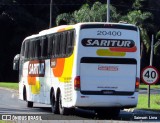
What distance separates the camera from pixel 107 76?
75.9 ft

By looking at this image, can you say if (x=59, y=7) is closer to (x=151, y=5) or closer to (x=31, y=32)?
(x=31, y=32)

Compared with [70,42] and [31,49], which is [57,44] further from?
[31,49]

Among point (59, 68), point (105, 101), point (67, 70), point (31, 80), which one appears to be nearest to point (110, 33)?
point (67, 70)

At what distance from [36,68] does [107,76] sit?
726cm

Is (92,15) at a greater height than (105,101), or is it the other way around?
(92,15)

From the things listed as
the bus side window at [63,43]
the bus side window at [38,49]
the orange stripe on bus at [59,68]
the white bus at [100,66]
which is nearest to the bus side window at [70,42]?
the white bus at [100,66]

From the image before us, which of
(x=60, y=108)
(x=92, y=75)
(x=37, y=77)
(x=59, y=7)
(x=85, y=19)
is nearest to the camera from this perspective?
(x=92, y=75)

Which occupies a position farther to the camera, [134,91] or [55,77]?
[55,77]

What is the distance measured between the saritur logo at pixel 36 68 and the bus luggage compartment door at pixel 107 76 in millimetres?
5548

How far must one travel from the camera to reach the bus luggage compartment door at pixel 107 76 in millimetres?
23000

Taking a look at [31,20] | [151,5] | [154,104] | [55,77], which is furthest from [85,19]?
[55,77]

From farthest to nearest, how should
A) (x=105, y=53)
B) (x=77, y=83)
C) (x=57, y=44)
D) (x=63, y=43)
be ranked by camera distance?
1. (x=57, y=44)
2. (x=63, y=43)
3. (x=105, y=53)
4. (x=77, y=83)

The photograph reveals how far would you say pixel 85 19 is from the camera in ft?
217

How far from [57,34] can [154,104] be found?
7.40 metres
